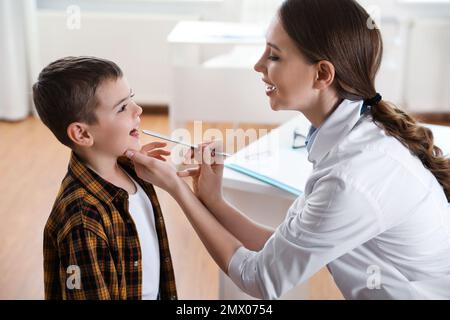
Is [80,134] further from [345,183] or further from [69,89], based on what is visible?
[345,183]

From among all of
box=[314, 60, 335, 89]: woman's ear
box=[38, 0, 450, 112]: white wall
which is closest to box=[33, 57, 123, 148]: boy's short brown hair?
box=[314, 60, 335, 89]: woman's ear

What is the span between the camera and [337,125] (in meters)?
1.03

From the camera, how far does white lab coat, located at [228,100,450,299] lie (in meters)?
0.94

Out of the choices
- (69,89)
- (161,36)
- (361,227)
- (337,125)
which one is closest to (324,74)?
(337,125)

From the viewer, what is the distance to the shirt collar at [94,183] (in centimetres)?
101

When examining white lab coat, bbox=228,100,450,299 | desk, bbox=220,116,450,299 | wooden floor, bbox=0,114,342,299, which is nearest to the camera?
white lab coat, bbox=228,100,450,299

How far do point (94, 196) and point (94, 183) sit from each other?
2 centimetres

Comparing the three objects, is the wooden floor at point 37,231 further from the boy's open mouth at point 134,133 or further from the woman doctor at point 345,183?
the woman doctor at point 345,183

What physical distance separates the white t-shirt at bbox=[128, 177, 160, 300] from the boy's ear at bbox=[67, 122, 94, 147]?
12 cm

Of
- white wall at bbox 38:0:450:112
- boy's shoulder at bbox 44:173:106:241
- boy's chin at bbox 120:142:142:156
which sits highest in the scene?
boy's chin at bbox 120:142:142:156

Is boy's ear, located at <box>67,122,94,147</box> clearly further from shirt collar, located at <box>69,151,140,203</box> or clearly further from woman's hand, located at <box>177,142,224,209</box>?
woman's hand, located at <box>177,142,224,209</box>

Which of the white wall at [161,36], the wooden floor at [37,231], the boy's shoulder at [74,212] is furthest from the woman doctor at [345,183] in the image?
the white wall at [161,36]

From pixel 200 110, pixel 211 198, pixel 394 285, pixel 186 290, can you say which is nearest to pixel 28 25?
pixel 200 110

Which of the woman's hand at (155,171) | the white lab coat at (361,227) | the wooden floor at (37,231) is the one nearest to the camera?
the white lab coat at (361,227)
